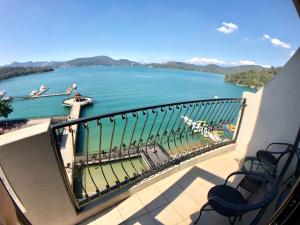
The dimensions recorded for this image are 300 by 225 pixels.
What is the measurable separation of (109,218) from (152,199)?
592 mm

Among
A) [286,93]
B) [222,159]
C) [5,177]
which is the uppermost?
[286,93]

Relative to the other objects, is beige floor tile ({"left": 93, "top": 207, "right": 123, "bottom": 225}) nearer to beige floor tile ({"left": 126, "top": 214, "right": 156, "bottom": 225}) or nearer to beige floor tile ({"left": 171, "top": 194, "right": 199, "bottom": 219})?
beige floor tile ({"left": 126, "top": 214, "right": 156, "bottom": 225})

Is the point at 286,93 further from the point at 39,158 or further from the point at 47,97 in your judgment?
the point at 47,97

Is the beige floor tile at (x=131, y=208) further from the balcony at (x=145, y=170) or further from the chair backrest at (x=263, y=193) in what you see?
the chair backrest at (x=263, y=193)

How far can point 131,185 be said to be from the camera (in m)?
2.35

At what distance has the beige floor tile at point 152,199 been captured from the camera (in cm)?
219

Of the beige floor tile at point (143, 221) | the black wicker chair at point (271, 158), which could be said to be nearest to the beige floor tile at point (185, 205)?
the beige floor tile at point (143, 221)

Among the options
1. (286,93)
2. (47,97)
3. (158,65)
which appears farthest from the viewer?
(158,65)

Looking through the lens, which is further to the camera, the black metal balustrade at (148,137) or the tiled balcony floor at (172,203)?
the tiled balcony floor at (172,203)

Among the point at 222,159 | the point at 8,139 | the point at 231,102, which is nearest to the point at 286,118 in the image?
the point at 231,102

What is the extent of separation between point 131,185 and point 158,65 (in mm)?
150734

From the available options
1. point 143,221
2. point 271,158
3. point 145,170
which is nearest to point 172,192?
point 145,170

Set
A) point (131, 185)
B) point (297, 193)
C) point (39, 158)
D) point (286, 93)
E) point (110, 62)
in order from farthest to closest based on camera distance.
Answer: point (110, 62), point (286, 93), point (131, 185), point (39, 158), point (297, 193)

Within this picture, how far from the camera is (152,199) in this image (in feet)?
7.46
